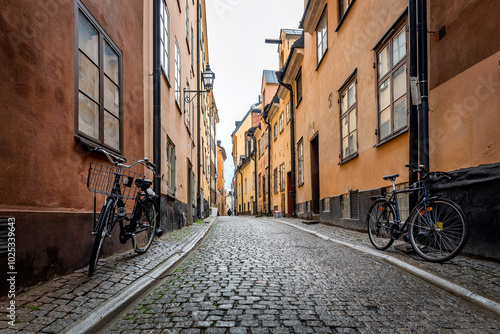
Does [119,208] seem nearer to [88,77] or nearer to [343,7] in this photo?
[88,77]

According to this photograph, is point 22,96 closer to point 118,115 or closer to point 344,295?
point 118,115

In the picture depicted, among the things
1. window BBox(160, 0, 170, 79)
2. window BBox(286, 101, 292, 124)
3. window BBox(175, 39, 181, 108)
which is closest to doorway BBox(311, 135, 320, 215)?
window BBox(286, 101, 292, 124)

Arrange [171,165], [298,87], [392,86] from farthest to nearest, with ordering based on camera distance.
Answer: [298,87]
[171,165]
[392,86]

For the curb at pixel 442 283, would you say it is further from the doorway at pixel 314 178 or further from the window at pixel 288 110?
the window at pixel 288 110

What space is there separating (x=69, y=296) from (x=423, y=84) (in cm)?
515

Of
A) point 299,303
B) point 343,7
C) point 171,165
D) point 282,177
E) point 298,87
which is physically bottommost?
point 299,303

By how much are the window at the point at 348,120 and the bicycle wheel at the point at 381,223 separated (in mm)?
3056

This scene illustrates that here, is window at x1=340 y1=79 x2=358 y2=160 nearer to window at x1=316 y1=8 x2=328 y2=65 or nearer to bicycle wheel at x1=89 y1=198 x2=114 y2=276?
window at x1=316 y1=8 x2=328 y2=65

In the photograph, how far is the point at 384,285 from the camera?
3707mm

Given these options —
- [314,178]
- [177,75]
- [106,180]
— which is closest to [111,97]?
[106,180]

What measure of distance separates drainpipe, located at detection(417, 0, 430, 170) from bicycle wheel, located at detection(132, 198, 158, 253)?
4048 millimetres

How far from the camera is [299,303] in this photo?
3.15 m

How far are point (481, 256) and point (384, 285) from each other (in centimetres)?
148

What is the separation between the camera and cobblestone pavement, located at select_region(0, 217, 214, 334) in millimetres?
2551
